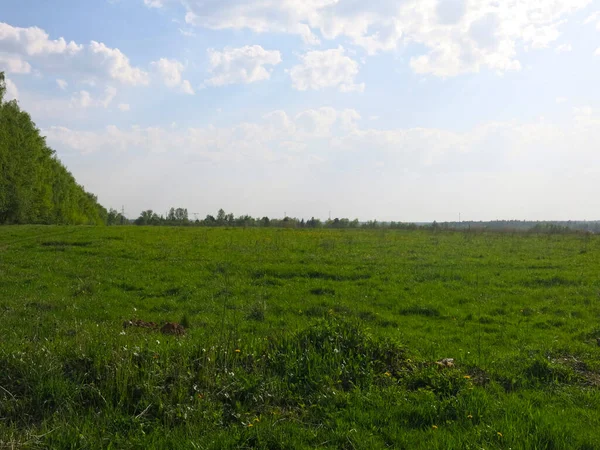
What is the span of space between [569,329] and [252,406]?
7.96 meters

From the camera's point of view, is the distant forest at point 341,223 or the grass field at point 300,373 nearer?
the grass field at point 300,373

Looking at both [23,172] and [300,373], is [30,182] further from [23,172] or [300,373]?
[300,373]

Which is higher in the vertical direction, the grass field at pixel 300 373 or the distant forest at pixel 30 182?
the distant forest at pixel 30 182

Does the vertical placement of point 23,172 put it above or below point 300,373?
above

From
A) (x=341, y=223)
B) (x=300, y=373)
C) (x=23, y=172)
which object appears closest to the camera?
(x=300, y=373)

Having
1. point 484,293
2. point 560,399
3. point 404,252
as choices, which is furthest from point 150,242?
point 560,399

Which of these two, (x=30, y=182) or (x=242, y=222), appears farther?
(x=242, y=222)

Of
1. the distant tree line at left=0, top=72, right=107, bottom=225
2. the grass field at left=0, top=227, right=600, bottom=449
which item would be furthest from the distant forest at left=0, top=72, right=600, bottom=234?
the grass field at left=0, top=227, right=600, bottom=449

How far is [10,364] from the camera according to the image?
5824mm

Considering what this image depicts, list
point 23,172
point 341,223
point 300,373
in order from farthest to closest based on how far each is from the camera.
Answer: point 341,223 < point 23,172 < point 300,373

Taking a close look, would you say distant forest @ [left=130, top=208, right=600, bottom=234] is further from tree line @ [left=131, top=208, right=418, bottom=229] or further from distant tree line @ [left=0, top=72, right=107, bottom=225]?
distant tree line @ [left=0, top=72, right=107, bottom=225]

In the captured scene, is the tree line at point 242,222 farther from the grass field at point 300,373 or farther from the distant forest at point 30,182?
the grass field at point 300,373

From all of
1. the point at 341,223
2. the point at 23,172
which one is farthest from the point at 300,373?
the point at 341,223

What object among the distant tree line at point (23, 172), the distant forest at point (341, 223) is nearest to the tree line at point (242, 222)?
the distant forest at point (341, 223)
